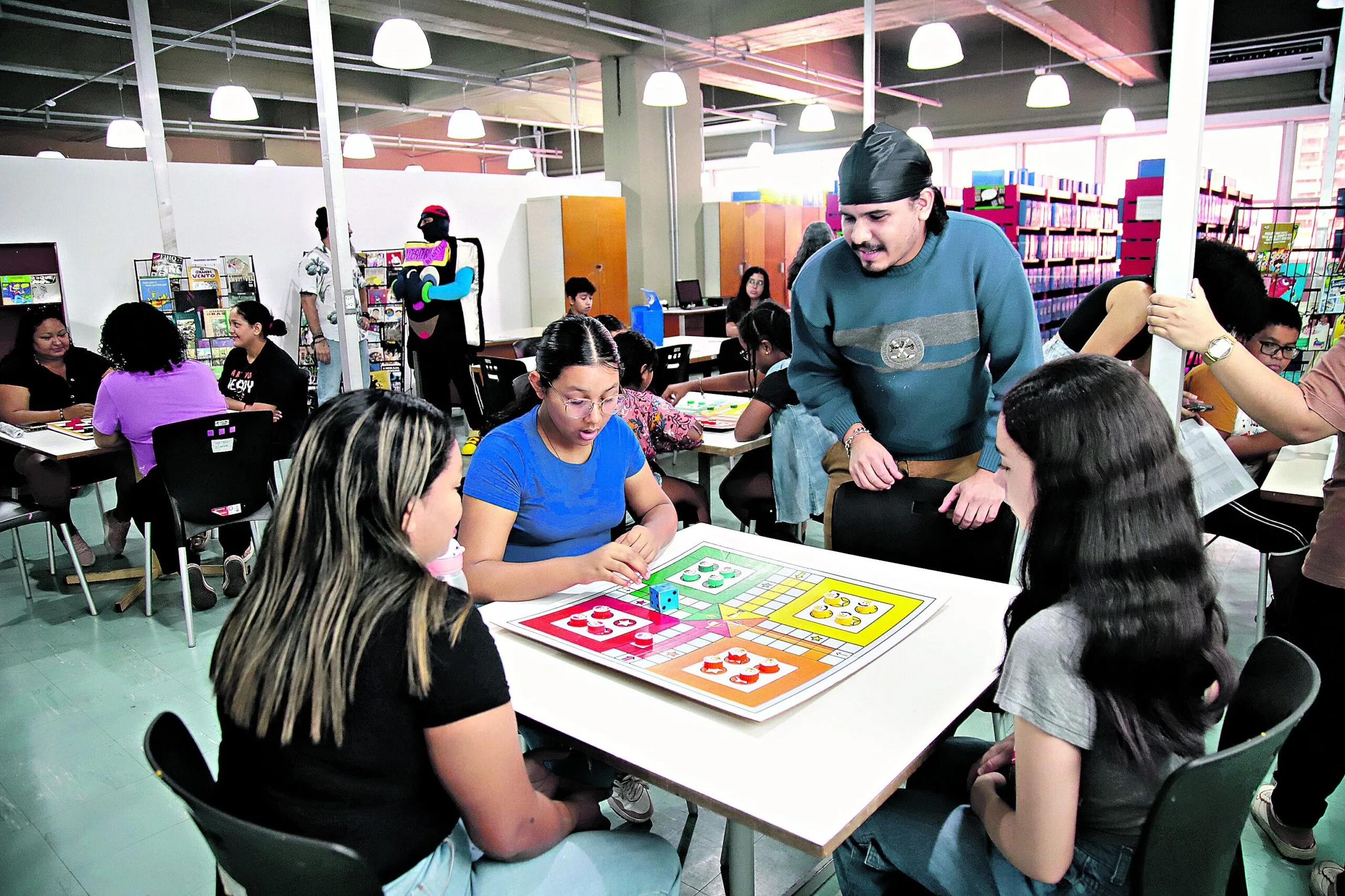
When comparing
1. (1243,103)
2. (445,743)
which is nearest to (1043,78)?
(1243,103)

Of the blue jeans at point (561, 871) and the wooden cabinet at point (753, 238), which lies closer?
the blue jeans at point (561, 871)

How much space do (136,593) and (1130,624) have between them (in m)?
4.37

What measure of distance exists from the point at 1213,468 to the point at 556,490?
1536 millimetres

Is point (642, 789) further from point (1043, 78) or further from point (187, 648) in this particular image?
point (1043, 78)

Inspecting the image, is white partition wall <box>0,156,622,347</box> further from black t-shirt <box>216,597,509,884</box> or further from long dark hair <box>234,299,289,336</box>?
black t-shirt <box>216,597,509,884</box>

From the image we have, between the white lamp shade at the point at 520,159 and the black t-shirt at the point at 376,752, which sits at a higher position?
the white lamp shade at the point at 520,159

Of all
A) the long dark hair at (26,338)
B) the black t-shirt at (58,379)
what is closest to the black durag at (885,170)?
the black t-shirt at (58,379)

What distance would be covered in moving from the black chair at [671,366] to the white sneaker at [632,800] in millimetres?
3624

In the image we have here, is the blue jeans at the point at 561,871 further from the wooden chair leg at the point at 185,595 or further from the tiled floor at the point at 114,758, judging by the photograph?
the wooden chair leg at the point at 185,595

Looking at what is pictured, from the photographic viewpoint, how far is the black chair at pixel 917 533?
211 cm

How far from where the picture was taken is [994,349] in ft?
7.22

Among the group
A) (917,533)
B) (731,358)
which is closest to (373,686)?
(917,533)

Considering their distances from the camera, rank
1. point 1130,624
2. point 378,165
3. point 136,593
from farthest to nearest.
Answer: point 378,165, point 136,593, point 1130,624

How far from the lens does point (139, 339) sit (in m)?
3.73
